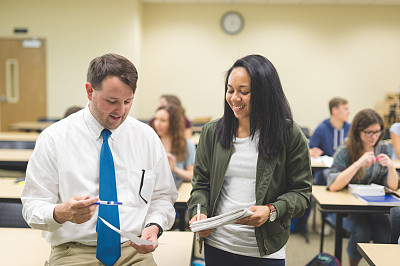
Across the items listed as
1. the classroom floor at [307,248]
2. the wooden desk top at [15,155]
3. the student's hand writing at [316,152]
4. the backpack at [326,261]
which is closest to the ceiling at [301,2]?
the student's hand writing at [316,152]

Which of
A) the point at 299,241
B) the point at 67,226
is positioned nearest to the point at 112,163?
the point at 67,226

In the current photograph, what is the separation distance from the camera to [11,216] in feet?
6.96

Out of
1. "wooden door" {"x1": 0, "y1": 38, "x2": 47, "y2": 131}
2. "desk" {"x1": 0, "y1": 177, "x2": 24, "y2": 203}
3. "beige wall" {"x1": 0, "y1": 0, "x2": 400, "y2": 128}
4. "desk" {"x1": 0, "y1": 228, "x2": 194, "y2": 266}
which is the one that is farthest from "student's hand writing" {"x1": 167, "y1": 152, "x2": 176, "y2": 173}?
"wooden door" {"x1": 0, "y1": 38, "x2": 47, "y2": 131}

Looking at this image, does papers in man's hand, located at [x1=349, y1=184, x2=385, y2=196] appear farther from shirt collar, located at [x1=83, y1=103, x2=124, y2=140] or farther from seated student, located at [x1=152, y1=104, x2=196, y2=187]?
shirt collar, located at [x1=83, y1=103, x2=124, y2=140]

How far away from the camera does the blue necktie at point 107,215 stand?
1.49 metres

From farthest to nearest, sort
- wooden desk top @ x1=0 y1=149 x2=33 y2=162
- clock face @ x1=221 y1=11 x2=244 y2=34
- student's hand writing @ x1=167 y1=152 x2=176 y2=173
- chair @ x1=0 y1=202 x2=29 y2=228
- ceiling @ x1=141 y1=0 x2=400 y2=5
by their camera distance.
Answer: clock face @ x1=221 y1=11 x2=244 y2=34 < ceiling @ x1=141 y1=0 x2=400 y2=5 < wooden desk top @ x1=0 y1=149 x2=33 y2=162 < student's hand writing @ x1=167 y1=152 x2=176 y2=173 < chair @ x1=0 y1=202 x2=29 y2=228

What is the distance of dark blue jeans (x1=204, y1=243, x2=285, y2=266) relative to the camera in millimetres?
1518

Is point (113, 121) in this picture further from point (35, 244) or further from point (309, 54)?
point (309, 54)

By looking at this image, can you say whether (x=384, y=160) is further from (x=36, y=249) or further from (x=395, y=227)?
(x=36, y=249)

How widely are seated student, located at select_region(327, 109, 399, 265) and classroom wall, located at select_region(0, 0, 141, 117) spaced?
535 cm

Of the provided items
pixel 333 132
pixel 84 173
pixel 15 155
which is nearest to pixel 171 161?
pixel 84 173

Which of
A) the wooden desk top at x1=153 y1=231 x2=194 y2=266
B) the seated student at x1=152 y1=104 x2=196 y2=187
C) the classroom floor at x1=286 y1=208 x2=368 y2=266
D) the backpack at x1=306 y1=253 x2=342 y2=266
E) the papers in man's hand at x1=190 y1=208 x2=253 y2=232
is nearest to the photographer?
the papers in man's hand at x1=190 y1=208 x2=253 y2=232

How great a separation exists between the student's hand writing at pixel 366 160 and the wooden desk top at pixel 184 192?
121 centimetres

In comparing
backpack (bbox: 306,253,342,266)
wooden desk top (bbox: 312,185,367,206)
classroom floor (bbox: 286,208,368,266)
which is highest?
wooden desk top (bbox: 312,185,367,206)
